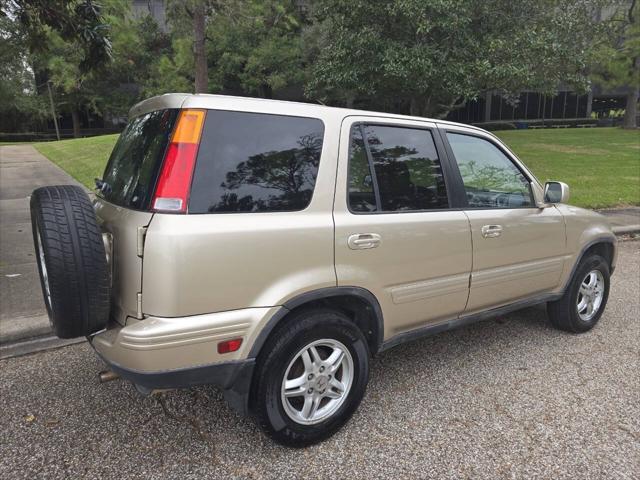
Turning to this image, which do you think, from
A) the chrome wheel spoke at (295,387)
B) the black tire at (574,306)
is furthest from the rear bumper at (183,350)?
the black tire at (574,306)

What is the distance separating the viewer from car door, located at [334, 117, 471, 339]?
2.67 m

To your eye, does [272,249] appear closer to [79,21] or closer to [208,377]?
[208,377]

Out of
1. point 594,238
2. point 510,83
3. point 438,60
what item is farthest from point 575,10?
point 594,238

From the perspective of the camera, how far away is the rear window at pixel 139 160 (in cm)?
226

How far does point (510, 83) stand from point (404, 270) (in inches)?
462

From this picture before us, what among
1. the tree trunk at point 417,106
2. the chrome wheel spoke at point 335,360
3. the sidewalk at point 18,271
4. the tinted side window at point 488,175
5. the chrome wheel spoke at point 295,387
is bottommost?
the sidewalk at point 18,271

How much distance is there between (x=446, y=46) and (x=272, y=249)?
11.3 metres

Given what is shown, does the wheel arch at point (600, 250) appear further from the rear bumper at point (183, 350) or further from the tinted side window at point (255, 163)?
the rear bumper at point (183, 350)

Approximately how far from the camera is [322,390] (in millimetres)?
2656

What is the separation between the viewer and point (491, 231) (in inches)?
130

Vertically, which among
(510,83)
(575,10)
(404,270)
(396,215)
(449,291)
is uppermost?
(575,10)

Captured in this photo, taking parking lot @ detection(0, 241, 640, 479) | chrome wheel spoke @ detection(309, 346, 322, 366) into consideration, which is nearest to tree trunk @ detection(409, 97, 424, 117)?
parking lot @ detection(0, 241, 640, 479)

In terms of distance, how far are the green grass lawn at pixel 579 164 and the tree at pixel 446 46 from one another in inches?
115

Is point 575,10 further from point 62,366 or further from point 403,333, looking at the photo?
point 62,366
